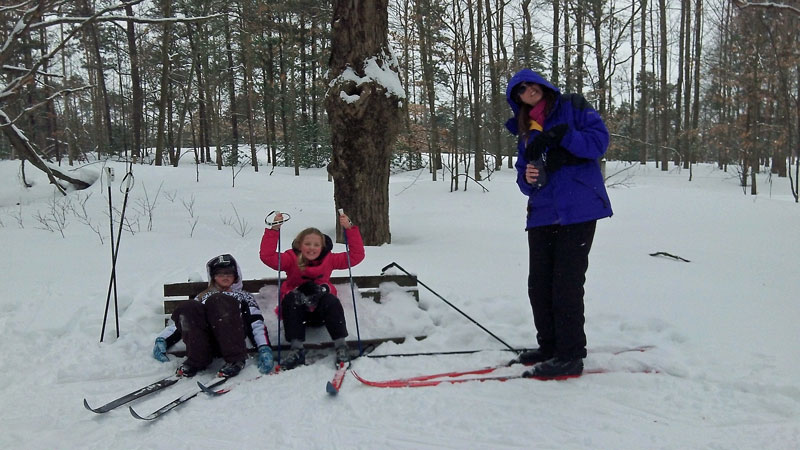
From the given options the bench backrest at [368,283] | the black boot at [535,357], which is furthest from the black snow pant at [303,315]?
the black boot at [535,357]

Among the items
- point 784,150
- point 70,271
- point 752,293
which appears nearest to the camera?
point 752,293

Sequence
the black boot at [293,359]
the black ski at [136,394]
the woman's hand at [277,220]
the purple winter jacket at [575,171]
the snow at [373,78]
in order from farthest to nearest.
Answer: the snow at [373,78] < the woman's hand at [277,220] < the black boot at [293,359] < the purple winter jacket at [575,171] < the black ski at [136,394]

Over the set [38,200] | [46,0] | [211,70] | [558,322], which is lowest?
[558,322]

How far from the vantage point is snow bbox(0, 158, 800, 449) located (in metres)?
2.59

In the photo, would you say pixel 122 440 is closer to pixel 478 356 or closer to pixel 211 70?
pixel 478 356

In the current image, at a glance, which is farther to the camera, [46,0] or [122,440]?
[46,0]

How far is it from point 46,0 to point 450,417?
5.67 meters

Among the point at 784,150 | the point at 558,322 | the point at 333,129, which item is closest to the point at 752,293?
the point at 558,322

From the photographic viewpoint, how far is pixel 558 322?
10.4ft

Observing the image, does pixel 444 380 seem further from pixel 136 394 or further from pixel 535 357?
pixel 136 394

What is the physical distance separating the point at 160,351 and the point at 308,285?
1107mm

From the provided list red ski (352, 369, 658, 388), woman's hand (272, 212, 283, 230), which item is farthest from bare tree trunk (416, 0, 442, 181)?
red ski (352, 369, 658, 388)

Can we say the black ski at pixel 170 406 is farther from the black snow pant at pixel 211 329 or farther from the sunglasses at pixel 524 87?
the sunglasses at pixel 524 87

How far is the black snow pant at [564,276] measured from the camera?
3.10 m
